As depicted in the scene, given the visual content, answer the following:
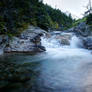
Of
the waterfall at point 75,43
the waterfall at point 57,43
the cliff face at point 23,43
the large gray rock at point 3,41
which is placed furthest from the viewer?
the waterfall at point 75,43

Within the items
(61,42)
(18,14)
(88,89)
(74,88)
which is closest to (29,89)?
(74,88)

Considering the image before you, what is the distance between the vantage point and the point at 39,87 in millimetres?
3658

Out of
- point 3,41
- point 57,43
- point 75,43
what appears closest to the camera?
point 3,41

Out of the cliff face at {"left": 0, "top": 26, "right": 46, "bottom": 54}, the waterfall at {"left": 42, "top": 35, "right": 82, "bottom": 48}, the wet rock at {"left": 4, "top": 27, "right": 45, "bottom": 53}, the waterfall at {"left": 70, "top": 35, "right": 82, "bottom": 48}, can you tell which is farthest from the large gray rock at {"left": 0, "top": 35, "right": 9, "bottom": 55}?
the waterfall at {"left": 70, "top": 35, "right": 82, "bottom": 48}

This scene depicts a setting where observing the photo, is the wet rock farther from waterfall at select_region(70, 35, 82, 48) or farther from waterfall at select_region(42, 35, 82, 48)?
waterfall at select_region(70, 35, 82, 48)

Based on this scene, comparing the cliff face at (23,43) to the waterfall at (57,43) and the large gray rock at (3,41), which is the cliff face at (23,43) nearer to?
the large gray rock at (3,41)

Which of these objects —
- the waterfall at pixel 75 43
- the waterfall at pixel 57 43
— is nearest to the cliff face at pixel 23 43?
the waterfall at pixel 57 43

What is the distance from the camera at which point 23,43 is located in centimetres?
1155

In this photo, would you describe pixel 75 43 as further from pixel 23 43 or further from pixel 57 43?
pixel 23 43

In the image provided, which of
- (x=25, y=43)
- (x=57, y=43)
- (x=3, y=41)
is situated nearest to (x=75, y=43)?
(x=57, y=43)

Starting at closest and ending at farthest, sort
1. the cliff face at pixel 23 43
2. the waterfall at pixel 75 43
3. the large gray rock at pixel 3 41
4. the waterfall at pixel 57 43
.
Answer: the large gray rock at pixel 3 41 < the cliff face at pixel 23 43 < the waterfall at pixel 57 43 < the waterfall at pixel 75 43

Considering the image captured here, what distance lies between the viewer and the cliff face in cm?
1032

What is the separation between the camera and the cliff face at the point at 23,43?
33.9ft

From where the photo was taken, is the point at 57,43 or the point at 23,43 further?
the point at 57,43
